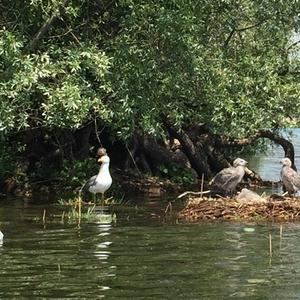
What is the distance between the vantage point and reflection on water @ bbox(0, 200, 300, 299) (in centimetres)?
895

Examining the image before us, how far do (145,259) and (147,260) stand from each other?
91 millimetres

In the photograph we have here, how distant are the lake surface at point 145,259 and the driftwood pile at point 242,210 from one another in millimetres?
555

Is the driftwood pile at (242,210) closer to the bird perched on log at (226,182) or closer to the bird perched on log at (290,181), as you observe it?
the bird perched on log at (290,181)

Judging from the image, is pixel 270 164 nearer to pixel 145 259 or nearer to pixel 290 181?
pixel 290 181

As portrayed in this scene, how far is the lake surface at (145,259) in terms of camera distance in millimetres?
8945

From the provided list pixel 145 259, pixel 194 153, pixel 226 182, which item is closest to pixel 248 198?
pixel 226 182

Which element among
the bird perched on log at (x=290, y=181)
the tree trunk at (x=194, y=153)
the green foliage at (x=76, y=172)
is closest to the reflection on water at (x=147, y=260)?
the bird perched on log at (x=290, y=181)

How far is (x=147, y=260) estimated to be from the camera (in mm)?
10820

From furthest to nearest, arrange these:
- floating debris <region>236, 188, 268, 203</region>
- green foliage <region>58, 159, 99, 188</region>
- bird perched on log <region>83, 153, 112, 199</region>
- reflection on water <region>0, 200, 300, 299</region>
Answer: green foliage <region>58, 159, 99, 188</region> < bird perched on log <region>83, 153, 112, 199</region> < floating debris <region>236, 188, 268, 203</region> < reflection on water <region>0, 200, 300, 299</region>

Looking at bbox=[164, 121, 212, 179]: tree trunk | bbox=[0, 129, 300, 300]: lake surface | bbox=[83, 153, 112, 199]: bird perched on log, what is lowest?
bbox=[0, 129, 300, 300]: lake surface

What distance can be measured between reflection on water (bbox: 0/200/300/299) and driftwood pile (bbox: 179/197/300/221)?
2.29ft

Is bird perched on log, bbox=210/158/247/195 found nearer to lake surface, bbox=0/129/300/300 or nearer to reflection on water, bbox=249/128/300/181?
lake surface, bbox=0/129/300/300

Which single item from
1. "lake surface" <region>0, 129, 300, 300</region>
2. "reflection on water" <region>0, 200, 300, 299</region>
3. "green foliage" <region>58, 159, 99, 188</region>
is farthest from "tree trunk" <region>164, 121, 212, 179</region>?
"reflection on water" <region>0, 200, 300, 299</region>

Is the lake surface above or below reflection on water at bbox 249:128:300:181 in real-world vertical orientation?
below
